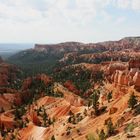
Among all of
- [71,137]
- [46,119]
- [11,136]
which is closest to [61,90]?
[46,119]

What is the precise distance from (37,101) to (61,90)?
1291cm

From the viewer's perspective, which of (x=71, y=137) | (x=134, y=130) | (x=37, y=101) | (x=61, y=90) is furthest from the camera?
(x=61, y=90)

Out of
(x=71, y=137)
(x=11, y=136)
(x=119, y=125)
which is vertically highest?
(x=119, y=125)

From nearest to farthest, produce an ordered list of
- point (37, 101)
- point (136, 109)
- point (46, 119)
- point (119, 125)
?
point (119, 125) < point (136, 109) < point (46, 119) < point (37, 101)

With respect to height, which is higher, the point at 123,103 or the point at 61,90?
the point at 123,103

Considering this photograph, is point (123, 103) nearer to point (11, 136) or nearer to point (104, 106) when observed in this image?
point (104, 106)

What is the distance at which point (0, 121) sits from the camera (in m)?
92.6

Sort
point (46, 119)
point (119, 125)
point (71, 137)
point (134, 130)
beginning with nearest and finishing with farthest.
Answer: point (134, 130) → point (119, 125) → point (71, 137) → point (46, 119)

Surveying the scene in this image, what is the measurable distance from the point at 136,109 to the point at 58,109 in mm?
42426

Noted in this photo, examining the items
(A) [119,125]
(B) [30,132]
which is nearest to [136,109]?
(A) [119,125]

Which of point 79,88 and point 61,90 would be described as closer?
point 61,90

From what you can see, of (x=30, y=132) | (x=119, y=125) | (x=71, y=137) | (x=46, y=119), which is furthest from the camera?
(x=46, y=119)

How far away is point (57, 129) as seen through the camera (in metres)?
71.1

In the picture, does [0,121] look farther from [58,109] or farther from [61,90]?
[61,90]
